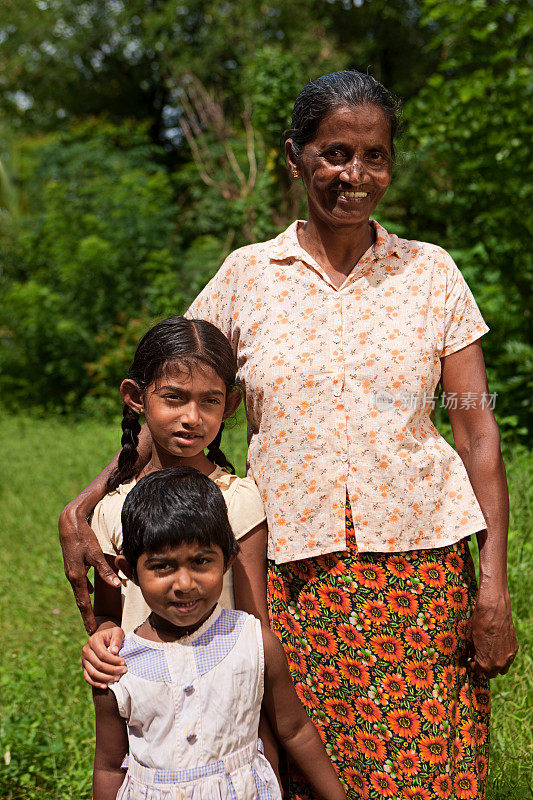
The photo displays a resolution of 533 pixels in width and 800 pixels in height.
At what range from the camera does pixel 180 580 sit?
5.17 feet

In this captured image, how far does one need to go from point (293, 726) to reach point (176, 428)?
688 millimetres

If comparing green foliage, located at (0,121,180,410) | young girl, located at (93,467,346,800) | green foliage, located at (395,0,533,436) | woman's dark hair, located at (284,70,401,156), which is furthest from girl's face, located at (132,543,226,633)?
green foliage, located at (0,121,180,410)

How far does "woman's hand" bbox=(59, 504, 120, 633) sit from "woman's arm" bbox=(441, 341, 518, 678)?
0.83 metres

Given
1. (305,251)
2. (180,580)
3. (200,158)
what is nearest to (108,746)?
(180,580)

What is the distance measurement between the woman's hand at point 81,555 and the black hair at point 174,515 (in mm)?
143

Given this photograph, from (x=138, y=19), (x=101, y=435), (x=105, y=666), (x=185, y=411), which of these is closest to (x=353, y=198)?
(x=185, y=411)

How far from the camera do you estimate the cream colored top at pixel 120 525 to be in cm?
180

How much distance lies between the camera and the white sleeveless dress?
5.20 feet

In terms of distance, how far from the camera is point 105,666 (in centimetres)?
163

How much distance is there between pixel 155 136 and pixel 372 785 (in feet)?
45.5

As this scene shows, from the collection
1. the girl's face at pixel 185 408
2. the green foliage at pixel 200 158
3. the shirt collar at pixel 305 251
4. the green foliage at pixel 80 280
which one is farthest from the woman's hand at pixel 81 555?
the green foliage at pixel 80 280

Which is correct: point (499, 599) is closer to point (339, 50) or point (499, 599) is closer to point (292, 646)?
point (292, 646)

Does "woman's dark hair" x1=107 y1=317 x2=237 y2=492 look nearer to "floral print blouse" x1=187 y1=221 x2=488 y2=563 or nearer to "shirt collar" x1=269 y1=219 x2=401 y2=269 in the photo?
"floral print blouse" x1=187 y1=221 x2=488 y2=563

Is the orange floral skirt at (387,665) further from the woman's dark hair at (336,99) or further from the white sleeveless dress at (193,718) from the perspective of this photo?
the woman's dark hair at (336,99)
